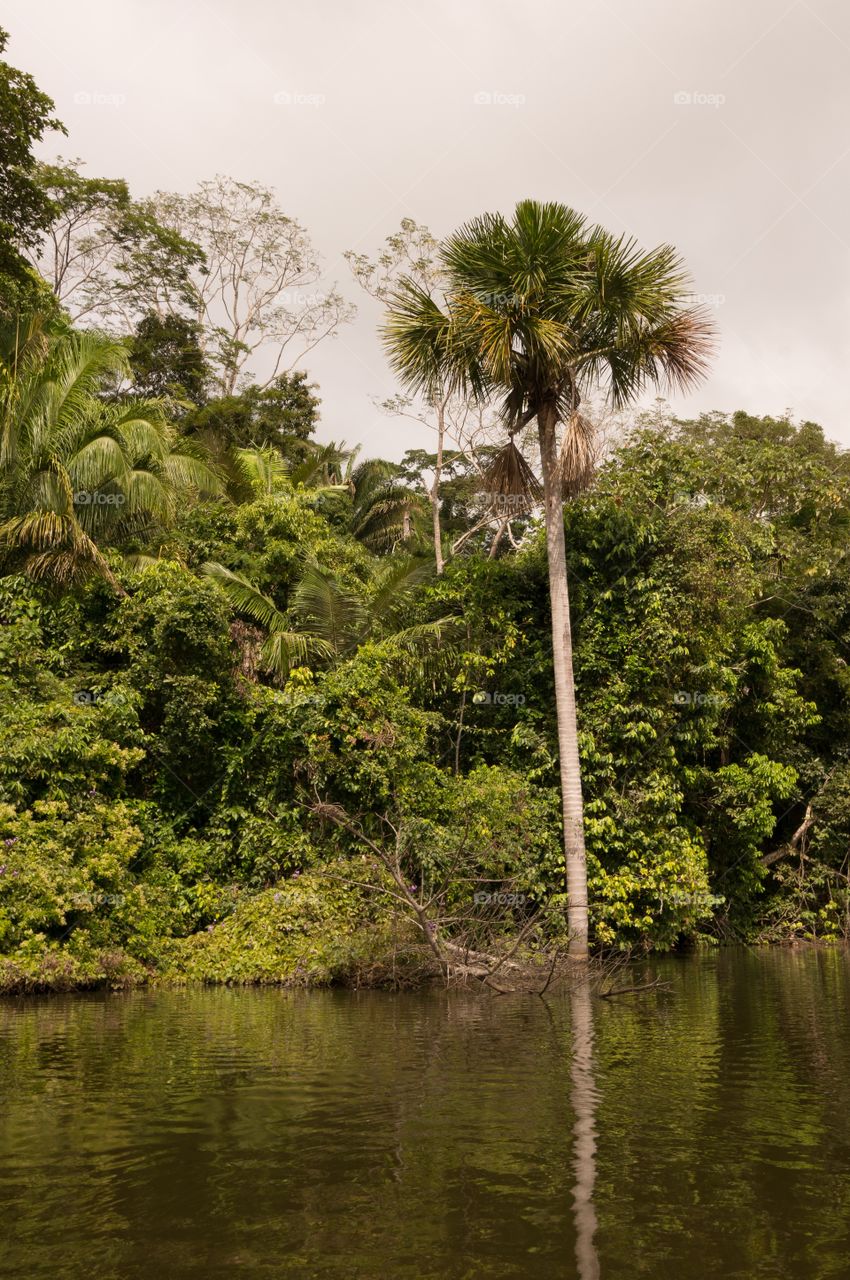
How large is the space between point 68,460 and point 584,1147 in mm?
16332

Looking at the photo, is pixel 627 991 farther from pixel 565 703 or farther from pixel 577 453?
pixel 577 453

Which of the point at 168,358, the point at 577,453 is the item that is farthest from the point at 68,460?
the point at 168,358

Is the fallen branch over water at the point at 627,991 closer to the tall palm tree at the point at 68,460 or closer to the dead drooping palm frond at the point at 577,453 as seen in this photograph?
the dead drooping palm frond at the point at 577,453

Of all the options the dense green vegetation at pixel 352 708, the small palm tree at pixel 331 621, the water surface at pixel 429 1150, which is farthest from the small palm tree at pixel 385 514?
the water surface at pixel 429 1150

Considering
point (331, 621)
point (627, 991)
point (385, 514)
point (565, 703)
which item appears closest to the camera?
point (627, 991)

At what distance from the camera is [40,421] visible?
18.8 meters

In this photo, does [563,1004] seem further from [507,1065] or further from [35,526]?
[35,526]

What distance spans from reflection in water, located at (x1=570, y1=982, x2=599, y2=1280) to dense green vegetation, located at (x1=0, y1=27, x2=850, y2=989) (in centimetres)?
460

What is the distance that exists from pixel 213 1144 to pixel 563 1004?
7.25 meters

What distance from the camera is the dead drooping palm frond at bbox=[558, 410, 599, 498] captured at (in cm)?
1672

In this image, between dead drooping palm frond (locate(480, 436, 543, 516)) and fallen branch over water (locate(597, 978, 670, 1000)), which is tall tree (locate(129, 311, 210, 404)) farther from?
fallen branch over water (locate(597, 978, 670, 1000))

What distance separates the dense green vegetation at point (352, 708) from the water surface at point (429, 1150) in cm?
449

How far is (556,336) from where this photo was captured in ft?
52.3

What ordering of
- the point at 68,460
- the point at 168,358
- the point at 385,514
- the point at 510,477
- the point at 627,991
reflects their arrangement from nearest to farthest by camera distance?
1. the point at 627,991
2. the point at 510,477
3. the point at 68,460
4. the point at 385,514
5. the point at 168,358
